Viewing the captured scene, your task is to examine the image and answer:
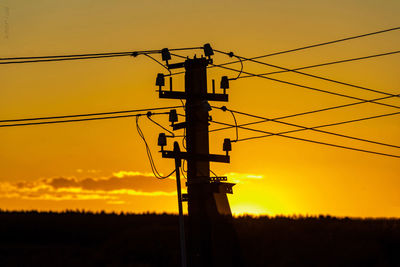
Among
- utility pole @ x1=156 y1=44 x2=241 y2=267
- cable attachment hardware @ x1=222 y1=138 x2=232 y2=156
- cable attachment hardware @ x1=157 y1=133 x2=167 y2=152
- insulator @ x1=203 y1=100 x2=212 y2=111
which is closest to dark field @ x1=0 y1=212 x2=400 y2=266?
cable attachment hardware @ x1=222 y1=138 x2=232 y2=156

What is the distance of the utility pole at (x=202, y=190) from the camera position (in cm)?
2981

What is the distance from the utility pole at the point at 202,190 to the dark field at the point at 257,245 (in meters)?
20.2

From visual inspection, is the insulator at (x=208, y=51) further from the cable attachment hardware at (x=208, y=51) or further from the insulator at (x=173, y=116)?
the insulator at (x=173, y=116)

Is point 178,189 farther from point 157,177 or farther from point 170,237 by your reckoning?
point 170,237

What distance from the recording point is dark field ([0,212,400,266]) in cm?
5066

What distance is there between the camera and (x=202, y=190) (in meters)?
29.9

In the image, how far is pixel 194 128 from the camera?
99.0 feet

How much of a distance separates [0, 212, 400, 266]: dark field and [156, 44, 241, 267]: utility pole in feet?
66.1

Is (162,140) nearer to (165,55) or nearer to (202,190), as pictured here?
(202,190)

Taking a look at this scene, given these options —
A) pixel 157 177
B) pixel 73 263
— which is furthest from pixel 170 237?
pixel 157 177

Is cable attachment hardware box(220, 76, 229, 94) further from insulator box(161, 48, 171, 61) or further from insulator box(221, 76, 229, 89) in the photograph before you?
insulator box(161, 48, 171, 61)

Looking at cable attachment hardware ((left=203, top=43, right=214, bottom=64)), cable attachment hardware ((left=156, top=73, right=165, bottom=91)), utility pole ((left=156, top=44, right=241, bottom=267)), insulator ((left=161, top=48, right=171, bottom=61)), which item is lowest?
utility pole ((left=156, top=44, right=241, bottom=267))

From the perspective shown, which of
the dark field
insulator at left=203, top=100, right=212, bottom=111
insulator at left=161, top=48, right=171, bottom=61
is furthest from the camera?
the dark field

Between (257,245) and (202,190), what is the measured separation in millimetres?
25046
